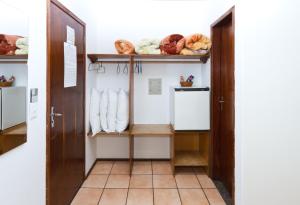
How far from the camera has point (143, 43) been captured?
324cm

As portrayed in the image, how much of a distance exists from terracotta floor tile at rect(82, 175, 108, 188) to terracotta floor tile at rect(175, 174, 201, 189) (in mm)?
970

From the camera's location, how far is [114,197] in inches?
106

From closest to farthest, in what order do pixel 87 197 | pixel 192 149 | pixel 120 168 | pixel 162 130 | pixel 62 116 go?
pixel 62 116 < pixel 87 197 < pixel 162 130 < pixel 120 168 < pixel 192 149

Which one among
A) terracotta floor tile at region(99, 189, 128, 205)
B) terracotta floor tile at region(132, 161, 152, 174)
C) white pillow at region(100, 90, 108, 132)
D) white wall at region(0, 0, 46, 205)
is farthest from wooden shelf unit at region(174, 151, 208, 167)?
white wall at region(0, 0, 46, 205)

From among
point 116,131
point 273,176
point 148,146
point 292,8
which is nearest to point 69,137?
point 116,131

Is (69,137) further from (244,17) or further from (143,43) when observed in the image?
(244,17)

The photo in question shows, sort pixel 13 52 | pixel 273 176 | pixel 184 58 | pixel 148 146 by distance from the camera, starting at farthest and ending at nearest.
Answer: pixel 148 146, pixel 184 58, pixel 273 176, pixel 13 52

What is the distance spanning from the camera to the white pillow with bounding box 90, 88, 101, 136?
10.7ft

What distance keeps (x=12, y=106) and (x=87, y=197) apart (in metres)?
1.61

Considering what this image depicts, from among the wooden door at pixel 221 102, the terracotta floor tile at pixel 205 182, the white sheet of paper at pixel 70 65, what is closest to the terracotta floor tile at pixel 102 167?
the terracotta floor tile at pixel 205 182

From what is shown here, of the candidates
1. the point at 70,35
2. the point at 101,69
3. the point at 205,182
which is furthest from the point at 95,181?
the point at 70,35

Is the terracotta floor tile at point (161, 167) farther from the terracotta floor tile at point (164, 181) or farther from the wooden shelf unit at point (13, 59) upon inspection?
the wooden shelf unit at point (13, 59)

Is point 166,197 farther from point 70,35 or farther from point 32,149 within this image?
point 70,35

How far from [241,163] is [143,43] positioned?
197 centimetres
